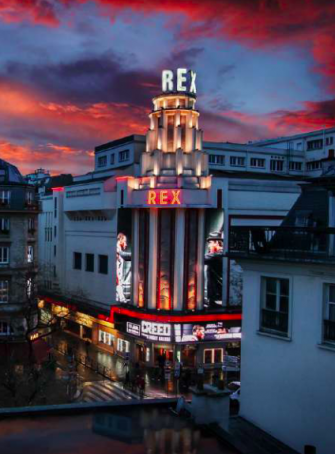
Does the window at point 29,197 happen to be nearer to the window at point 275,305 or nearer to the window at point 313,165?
the window at point 275,305

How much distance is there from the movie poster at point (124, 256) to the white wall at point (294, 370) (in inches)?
1278

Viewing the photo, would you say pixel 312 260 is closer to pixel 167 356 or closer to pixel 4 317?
pixel 167 356

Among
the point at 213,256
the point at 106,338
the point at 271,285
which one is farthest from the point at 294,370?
the point at 106,338

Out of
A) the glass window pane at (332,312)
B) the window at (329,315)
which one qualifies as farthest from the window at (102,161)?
the glass window pane at (332,312)

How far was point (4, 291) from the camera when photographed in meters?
48.6

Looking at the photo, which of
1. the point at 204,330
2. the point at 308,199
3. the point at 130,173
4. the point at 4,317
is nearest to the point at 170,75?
the point at 130,173

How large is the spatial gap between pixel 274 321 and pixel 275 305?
1.71 ft

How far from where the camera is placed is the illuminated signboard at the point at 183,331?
45.9 meters

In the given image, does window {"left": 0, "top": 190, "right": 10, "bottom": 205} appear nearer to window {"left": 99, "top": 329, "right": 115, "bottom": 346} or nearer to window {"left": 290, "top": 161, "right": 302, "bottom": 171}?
window {"left": 99, "top": 329, "right": 115, "bottom": 346}

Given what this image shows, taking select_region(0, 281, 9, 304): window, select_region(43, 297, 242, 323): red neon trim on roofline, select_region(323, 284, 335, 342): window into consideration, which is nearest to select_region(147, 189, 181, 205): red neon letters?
select_region(43, 297, 242, 323): red neon trim on roofline

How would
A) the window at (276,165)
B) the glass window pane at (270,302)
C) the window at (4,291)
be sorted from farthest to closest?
the window at (276,165), the window at (4,291), the glass window pane at (270,302)

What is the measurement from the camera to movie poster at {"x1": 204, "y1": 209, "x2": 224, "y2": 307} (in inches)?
1911

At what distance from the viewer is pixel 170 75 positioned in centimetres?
4931

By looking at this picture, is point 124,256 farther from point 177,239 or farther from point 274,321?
point 274,321
